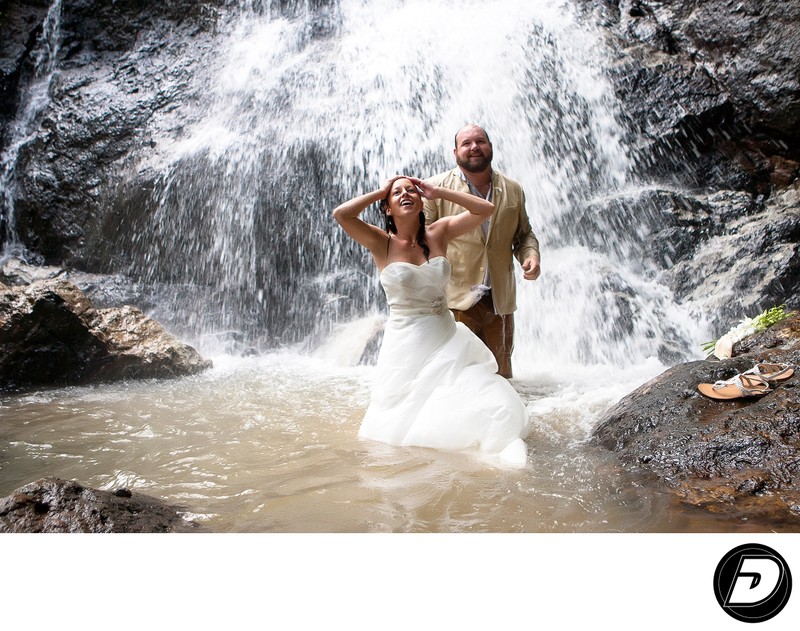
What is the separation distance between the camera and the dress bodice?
3551mm

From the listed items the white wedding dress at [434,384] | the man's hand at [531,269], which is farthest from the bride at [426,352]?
the man's hand at [531,269]

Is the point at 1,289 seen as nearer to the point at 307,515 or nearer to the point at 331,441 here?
the point at 331,441

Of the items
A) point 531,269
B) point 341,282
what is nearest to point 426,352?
point 531,269

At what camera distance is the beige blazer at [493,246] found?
13.5 ft

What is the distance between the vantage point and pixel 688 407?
2.97m

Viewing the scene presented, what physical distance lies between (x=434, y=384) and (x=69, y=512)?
207cm

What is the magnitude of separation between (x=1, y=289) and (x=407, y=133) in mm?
5848

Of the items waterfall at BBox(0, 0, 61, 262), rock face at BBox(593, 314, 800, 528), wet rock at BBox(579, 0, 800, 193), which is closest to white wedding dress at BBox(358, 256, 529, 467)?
rock face at BBox(593, 314, 800, 528)

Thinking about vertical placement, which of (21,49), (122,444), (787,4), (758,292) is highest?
(21,49)

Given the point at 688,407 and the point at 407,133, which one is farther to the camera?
the point at 407,133

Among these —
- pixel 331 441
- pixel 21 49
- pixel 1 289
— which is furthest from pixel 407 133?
pixel 21 49
